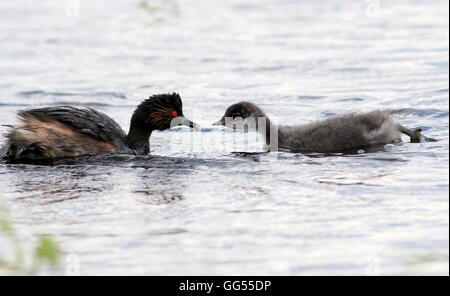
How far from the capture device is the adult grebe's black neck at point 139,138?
995cm

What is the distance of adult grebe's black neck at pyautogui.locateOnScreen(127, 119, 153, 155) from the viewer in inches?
392

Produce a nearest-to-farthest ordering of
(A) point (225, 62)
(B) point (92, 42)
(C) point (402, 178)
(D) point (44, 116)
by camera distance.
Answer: (C) point (402, 178)
(D) point (44, 116)
(A) point (225, 62)
(B) point (92, 42)

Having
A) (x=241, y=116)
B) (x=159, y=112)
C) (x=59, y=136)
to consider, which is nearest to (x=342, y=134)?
(x=241, y=116)

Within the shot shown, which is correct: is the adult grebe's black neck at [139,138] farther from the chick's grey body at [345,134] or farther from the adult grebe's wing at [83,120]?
the chick's grey body at [345,134]

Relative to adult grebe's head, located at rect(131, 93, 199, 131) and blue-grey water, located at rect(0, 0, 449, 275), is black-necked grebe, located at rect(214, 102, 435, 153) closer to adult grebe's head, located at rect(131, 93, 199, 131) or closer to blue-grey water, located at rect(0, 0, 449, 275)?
blue-grey water, located at rect(0, 0, 449, 275)

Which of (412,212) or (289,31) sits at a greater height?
(289,31)

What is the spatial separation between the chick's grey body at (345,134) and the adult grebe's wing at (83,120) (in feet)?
6.67

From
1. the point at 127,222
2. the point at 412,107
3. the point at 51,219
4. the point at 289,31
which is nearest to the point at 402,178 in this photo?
the point at 127,222

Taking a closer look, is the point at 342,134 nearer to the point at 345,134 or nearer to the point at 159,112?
the point at 345,134

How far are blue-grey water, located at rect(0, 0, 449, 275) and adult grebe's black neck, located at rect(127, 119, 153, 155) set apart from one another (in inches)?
14.3

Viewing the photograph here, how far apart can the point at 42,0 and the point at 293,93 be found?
1073 cm

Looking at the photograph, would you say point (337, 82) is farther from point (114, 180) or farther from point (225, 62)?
point (114, 180)
